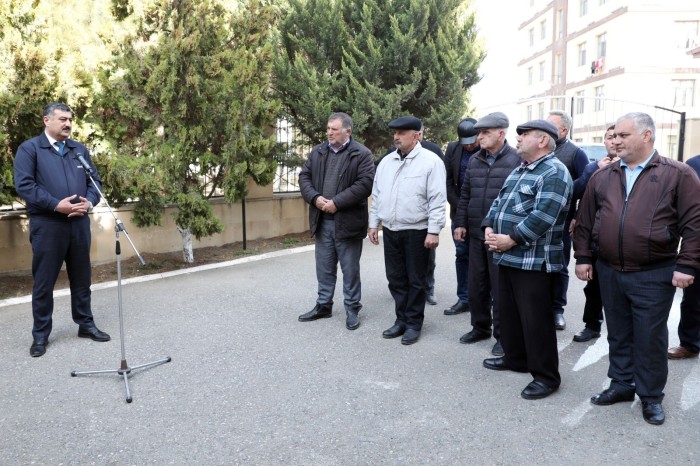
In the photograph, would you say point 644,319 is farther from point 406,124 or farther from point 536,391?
point 406,124

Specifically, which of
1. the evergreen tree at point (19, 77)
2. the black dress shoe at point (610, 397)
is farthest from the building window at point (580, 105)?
the black dress shoe at point (610, 397)

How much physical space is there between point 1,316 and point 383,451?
446 cm

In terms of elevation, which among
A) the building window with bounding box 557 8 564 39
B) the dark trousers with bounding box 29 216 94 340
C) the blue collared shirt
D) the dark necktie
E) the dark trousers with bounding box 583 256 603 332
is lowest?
the dark trousers with bounding box 583 256 603 332

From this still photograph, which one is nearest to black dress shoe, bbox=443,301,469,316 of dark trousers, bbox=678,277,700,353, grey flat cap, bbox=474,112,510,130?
dark trousers, bbox=678,277,700,353

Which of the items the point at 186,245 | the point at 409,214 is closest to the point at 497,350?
the point at 409,214

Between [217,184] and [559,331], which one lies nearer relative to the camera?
[559,331]

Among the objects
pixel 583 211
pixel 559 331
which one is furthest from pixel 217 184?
pixel 583 211

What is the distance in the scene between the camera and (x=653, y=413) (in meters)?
3.57

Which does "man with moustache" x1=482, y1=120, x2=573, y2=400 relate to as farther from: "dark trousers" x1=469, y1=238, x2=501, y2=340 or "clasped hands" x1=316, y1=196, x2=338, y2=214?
"clasped hands" x1=316, y1=196, x2=338, y2=214

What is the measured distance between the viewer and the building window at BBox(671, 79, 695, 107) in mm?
31828

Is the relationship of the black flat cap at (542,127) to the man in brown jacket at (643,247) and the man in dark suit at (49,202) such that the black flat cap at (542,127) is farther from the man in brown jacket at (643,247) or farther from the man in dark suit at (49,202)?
the man in dark suit at (49,202)

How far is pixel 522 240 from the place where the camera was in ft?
12.7

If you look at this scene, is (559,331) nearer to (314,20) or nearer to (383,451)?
(383,451)

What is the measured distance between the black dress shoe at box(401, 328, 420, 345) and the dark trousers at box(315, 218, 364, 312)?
681 millimetres
